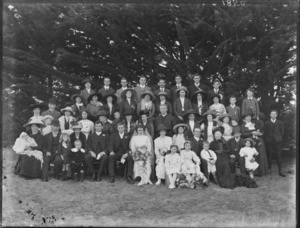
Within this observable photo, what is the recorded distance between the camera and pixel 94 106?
31.1 ft

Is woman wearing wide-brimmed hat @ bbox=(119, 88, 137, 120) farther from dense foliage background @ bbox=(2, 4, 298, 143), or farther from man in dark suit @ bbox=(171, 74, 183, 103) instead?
dense foliage background @ bbox=(2, 4, 298, 143)

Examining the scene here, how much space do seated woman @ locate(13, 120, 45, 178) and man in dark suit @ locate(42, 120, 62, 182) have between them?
102 millimetres

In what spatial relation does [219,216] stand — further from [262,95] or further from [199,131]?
[262,95]

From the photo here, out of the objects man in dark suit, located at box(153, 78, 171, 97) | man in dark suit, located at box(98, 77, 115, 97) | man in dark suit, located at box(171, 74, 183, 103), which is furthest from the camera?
man in dark suit, located at box(98, 77, 115, 97)

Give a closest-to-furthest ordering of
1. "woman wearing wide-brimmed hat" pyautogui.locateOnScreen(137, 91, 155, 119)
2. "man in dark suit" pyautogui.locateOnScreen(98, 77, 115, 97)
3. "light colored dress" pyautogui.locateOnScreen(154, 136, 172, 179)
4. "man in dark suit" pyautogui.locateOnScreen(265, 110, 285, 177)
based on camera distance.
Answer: "light colored dress" pyautogui.locateOnScreen(154, 136, 172, 179) < "man in dark suit" pyautogui.locateOnScreen(265, 110, 285, 177) < "woman wearing wide-brimmed hat" pyautogui.locateOnScreen(137, 91, 155, 119) < "man in dark suit" pyautogui.locateOnScreen(98, 77, 115, 97)

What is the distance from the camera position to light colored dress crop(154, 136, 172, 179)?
A: 8531 mm

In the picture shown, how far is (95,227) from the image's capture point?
25.3 ft

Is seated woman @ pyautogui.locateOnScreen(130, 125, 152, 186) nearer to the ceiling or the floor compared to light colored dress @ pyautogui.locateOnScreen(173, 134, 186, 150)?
nearer to the floor

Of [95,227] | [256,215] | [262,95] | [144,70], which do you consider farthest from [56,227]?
[262,95]

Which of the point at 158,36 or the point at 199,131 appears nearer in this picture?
the point at 199,131

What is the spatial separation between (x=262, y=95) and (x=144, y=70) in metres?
3.03

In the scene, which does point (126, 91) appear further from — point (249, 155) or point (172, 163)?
point (249, 155)

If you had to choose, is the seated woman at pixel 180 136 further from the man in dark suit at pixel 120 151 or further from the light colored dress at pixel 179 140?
the man in dark suit at pixel 120 151

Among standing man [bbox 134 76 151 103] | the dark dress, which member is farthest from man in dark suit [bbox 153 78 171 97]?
the dark dress
